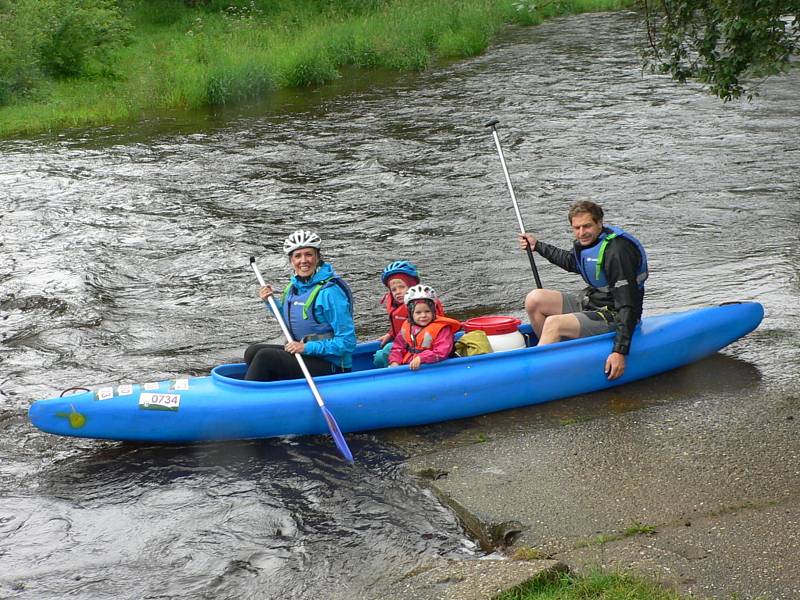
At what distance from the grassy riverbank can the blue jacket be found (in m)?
11.1

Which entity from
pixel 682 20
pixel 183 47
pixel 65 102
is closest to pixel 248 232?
pixel 682 20

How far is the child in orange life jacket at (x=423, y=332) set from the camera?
5.66 m

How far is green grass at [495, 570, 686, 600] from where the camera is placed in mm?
3627

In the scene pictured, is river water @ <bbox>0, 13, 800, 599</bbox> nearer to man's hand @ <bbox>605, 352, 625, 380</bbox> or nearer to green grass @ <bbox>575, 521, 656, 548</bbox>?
green grass @ <bbox>575, 521, 656, 548</bbox>

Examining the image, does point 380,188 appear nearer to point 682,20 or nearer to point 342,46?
point 682,20

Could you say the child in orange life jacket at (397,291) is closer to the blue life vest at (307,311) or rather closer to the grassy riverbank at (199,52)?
the blue life vest at (307,311)

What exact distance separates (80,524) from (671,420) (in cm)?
316

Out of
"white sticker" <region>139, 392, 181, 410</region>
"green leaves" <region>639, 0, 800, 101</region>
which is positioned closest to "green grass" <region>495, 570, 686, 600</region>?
"white sticker" <region>139, 392, 181, 410</region>

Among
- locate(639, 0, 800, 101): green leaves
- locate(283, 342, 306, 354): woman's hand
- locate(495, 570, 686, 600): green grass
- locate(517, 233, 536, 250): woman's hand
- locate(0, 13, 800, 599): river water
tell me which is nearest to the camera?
locate(495, 570, 686, 600): green grass

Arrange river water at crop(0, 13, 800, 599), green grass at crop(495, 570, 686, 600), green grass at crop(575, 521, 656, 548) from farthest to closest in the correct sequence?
Answer: river water at crop(0, 13, 800, 599) → green grass at crop(575, 521, 656, 548) → green grass at crop(495, 570, 686, 600)

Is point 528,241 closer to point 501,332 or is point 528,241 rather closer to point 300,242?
point 501,332

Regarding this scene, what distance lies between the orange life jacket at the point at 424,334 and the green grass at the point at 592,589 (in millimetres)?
2154

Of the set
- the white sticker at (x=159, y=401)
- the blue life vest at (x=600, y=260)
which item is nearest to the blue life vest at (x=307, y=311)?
the white sticker at (x=159, y=401)

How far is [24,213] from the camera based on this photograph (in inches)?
445
